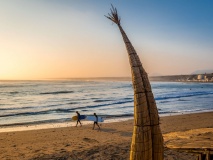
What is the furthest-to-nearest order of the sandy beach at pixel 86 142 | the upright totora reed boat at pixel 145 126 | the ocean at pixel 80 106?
the ocean at pixel 80 106
the sandy beach at pixel 86 142
the upright totora reed boat at pixel 145 126

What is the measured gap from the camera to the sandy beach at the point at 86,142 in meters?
6.14

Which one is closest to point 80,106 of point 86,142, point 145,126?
point 86,142

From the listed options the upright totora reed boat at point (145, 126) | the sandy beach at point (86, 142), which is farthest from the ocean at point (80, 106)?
the upright totora reed boat at point (145, 126)

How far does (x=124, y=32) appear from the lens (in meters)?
4.76

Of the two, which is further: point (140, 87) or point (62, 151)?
point (62, 151)

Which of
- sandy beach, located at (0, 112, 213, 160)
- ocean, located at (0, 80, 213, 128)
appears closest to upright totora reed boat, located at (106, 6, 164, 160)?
sandy beach, located at (0, 112, 213, 160)

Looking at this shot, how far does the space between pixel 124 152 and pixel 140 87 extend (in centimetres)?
761

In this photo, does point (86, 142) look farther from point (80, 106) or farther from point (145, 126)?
point (80, 106)

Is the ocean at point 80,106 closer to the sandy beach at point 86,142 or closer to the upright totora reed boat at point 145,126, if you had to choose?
the sandy beach at point 86,142

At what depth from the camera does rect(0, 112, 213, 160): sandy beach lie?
20.2ft

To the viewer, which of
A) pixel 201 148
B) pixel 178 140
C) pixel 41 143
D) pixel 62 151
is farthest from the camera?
pixel 41 143

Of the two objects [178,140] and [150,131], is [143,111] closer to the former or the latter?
[150,131]

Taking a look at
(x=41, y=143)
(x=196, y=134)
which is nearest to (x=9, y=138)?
(x=41, y=143)

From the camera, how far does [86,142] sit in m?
14.5
